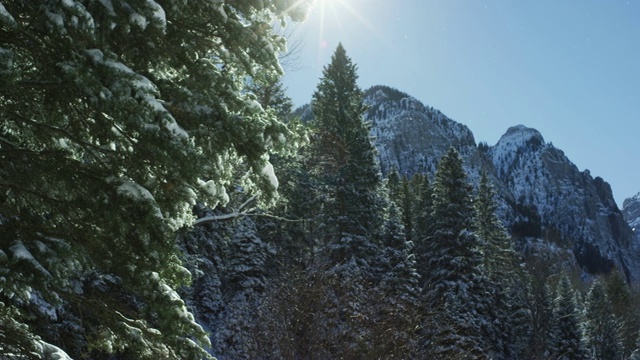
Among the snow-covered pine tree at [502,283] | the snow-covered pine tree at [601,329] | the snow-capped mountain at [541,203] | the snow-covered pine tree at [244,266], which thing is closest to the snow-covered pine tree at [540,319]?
the snow-covered pine tree at [502,283]

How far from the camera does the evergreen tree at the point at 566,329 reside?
36812mm

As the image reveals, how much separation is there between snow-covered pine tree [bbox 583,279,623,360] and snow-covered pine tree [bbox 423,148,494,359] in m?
17.1

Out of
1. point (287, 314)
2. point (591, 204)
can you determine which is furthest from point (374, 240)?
point (591, 204)

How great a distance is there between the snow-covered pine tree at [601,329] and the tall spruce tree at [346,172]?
963 inches

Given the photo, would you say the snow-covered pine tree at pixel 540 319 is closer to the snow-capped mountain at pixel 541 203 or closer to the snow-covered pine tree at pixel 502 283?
the snow-covered pine tree at pixel 502 283

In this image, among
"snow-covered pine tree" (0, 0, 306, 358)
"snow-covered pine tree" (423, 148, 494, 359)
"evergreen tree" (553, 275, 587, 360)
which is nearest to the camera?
"snow-covered pine tree" (0, 0, 306, 358)

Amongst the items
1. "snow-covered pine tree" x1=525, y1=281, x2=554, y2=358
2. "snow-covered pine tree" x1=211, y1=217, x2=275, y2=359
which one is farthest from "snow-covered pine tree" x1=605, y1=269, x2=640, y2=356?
"snow-covered pine tree" x1=211, y1=217, x2=275, y2=359

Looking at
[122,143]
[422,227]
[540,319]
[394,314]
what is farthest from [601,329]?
[122,143]

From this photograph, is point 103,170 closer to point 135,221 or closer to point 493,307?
point 135,221

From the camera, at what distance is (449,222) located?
30953 millimetres

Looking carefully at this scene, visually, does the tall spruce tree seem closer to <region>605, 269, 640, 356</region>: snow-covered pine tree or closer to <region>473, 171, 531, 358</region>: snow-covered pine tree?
<region>473, 171, 531, 358</region>: snow-covered pine tree

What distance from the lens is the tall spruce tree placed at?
2658cm

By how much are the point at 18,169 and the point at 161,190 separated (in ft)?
4.63

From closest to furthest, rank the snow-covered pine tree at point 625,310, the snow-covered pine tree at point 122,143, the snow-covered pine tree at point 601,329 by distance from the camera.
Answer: the snow-covered pine tree at point 122,143, the snow-covered pine tree at point 601,329, the snow-covered pine tree at point 625,310
